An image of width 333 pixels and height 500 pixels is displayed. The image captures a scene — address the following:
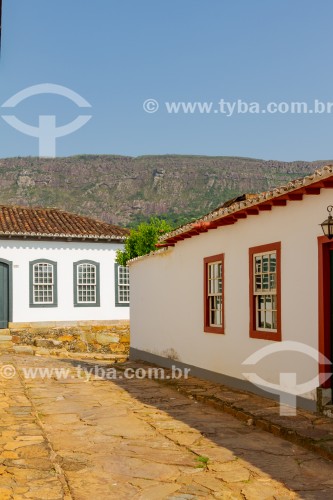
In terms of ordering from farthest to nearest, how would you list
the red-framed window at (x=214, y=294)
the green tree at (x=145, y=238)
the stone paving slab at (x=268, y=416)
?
the green tree at (x=145, y=238) → the red-framed window at (x=214, y=294) → the stone paving slab at (x=268, y=416)

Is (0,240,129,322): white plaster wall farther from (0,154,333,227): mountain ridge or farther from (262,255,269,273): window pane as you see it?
(0,154,333,227): mountain ridge

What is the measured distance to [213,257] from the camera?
1251cm

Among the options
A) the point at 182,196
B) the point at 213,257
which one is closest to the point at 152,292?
the point at 213,257

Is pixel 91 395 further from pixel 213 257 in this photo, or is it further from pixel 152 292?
pixel 152 292

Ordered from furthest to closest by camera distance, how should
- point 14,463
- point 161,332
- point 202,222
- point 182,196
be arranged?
point 182,196
point 161,332
point 202,222
point 14,463

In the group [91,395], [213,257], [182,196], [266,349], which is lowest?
[91,395]

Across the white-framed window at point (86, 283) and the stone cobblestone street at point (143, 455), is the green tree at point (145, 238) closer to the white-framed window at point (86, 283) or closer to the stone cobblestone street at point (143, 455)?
the white-framed window at point (86, 283)

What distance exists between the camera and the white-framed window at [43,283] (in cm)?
2498

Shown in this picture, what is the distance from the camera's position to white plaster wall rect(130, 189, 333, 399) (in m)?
9.02

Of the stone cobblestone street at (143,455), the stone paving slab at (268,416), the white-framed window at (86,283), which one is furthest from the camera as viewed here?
the white-framed window at (86,283)

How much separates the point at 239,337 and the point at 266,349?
3.52 ft

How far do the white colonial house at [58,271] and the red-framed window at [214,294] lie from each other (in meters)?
13.0

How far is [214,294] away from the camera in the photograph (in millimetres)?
12609

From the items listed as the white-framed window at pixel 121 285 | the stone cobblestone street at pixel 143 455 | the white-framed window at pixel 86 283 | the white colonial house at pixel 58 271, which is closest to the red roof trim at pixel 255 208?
the stone cobblestone street at pixel 143 455
